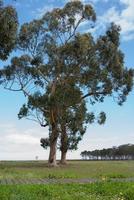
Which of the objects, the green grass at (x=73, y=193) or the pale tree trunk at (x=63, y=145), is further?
the pale tree trunk at (x=63, y=145)

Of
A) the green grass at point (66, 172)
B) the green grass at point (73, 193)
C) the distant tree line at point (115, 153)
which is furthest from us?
the distant tree line at point (115, 153)

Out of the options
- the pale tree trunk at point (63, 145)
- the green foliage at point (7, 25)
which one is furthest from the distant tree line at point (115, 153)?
the green foliage at point (7, 25)

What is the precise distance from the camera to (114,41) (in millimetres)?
63219

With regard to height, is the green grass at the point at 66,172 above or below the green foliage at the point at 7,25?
below

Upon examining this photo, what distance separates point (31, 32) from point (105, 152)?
343 ft

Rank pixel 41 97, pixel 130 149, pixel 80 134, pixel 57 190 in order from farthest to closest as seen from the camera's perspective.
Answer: pixel 130 149 < pixel 80 134 < pixel 41 97 < pixel 57 190

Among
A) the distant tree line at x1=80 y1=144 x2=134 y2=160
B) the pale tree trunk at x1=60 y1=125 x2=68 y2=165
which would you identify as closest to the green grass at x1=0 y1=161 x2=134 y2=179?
the pale tree trunk at x1=60 y1=125 x2=68 y2=165

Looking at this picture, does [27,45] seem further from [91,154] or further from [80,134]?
[91,154]

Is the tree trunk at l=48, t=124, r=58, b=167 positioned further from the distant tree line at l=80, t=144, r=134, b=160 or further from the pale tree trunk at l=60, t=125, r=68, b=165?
the distant tree line at l=80, t=144, r=134, b=160

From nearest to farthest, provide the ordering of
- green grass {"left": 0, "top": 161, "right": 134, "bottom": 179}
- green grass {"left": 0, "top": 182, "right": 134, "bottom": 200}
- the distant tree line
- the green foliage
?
green grass {"left": 0, "top": 182, "right": 134, "bottom": 200} < the green foliage < green grass {"left": 0, "top": 161, "right": 134, "bottom": 179} < the distant tree line

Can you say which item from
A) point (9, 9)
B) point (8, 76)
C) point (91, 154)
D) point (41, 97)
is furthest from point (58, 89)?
point (91, 154)

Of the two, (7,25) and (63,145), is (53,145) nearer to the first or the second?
(63,145)

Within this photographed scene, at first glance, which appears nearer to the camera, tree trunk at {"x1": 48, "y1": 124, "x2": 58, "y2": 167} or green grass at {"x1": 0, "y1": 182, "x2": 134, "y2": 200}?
green grass at {"x1": 0, "y1": 182, "x2": 134, "y2": 200}

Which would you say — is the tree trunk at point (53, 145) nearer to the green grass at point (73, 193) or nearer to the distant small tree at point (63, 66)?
the distant small tree at point (63, 66)
